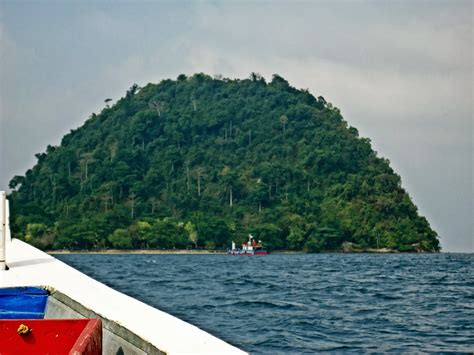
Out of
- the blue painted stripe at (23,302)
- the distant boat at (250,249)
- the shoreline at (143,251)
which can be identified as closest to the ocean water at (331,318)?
the blue painted stripe at (23,302)

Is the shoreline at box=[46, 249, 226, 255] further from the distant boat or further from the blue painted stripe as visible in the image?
the blue painted stripe

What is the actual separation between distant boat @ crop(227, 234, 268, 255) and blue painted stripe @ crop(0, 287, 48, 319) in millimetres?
159497

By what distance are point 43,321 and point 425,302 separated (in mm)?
22510

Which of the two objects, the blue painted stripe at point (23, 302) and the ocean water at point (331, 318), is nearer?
the blue painted stripe at point (23, 302)

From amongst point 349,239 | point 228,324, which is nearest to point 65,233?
point 349,239

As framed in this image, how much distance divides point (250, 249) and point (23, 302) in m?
161

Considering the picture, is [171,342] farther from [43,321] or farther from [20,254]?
[20,254]

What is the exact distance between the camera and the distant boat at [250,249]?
170 metres

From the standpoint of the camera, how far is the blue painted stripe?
9039mm

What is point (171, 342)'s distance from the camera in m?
5.83

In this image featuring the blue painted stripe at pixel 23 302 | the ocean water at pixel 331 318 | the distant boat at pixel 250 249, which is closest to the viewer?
the blue painted stripe at pixel 23 302

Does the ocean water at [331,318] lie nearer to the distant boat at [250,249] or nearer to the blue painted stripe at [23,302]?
the blue painted stripe at [23,302]

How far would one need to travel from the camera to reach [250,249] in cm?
16988

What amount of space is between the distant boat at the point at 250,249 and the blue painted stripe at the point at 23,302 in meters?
159
